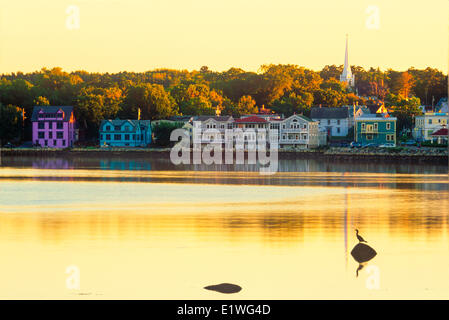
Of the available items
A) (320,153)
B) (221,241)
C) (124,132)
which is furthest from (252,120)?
(221,241)

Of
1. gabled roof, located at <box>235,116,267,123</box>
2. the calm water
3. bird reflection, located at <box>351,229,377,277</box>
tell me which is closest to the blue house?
gabled roof, located at <box>235,116,267,123</box>

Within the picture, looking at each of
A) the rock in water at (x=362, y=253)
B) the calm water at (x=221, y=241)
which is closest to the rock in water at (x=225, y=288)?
the calm water at (x=221, y=241)

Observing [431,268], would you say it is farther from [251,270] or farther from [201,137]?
[201,137]

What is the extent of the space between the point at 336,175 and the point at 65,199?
25782 mm

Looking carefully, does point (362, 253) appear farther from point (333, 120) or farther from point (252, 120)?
point (333, 120)

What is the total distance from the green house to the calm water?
160 feet

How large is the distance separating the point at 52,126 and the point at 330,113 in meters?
36.6

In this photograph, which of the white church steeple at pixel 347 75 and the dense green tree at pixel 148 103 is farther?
the white church steeple at pixel 347 75

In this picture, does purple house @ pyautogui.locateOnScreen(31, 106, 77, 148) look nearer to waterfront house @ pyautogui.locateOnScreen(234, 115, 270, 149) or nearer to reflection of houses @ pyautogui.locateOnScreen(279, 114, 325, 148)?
waterfront house @ pyautogui.locateOnScreen(234, 115, 270, 149)

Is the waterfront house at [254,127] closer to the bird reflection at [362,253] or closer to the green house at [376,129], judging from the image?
the green house at [376,129]

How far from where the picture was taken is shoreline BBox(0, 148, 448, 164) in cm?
7919

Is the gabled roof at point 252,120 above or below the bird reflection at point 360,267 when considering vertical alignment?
above

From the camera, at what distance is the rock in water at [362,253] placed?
70.1ft
